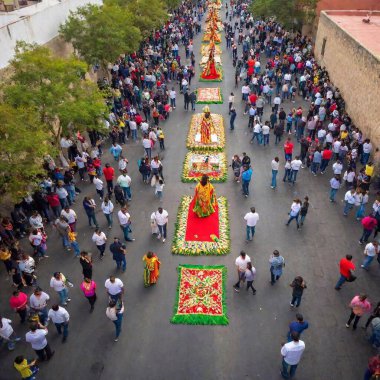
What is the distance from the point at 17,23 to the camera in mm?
16391

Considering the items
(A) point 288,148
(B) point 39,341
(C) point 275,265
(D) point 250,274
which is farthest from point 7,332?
(A) point 288,148

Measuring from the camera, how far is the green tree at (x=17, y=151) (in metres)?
10.6

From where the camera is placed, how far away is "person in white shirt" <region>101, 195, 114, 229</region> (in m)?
12.6

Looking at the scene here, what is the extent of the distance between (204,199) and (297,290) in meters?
5.04

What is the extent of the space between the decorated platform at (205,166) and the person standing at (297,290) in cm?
696

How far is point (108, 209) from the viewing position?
41.7ft

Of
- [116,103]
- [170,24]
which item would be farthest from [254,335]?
[170,24]

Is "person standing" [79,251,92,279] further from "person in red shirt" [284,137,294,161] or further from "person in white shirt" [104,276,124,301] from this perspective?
"person in red shirt" [284,137,294,161]

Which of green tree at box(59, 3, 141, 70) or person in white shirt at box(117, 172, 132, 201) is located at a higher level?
green tree at box(59, 3, 141, 70)

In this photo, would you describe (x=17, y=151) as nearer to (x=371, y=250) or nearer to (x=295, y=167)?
(x=295, y=167)

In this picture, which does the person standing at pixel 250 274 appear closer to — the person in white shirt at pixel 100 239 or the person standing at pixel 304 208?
the person standing at pixel 304 208

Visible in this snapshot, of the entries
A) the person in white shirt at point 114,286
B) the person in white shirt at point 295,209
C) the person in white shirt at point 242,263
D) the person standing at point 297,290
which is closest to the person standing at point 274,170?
the person in white shirt at point 295,209

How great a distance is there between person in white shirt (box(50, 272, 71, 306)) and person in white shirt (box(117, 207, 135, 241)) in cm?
274

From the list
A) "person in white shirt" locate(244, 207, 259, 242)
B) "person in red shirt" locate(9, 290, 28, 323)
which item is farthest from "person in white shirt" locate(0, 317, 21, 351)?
"person in white shirt" locate(244, 207, 259, 242)
